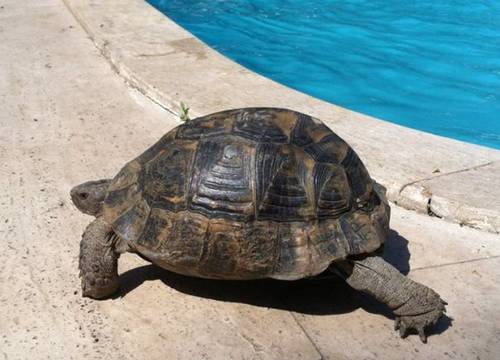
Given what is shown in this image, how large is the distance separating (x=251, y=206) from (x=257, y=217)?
62 millimetres

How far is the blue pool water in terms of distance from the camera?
30.0ft

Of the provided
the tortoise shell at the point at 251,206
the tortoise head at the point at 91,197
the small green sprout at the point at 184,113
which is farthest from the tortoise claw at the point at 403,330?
the small green sprout at the point at 184,113

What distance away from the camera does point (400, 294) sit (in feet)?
10.6

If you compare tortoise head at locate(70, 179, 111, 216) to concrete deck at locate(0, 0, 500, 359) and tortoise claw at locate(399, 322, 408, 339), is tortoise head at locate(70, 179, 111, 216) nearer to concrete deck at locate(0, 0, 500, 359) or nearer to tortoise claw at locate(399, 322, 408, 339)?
concrete deck at locate(0, 0, 500, 359)

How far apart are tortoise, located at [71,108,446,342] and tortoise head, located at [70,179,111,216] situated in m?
0.31

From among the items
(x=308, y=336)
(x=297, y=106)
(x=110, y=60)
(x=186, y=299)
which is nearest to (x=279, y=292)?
(x=308, y=336)

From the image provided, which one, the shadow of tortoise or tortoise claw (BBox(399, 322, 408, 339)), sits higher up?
tortoise claw (BBox(399, 322, 408, 339))

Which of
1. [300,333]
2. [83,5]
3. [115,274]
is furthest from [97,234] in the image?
[83,5]

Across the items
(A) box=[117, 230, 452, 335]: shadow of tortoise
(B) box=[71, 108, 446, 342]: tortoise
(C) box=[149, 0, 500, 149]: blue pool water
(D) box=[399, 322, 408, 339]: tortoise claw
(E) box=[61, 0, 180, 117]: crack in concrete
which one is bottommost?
(C) box=[149, 0, 500, 149]: blue pool water

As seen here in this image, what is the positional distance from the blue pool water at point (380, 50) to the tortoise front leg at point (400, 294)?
5.47 m

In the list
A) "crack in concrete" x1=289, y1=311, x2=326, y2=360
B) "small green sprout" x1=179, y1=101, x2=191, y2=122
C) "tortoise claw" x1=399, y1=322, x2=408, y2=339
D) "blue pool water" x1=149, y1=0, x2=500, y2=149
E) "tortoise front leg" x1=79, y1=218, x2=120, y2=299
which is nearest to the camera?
"crack in concrete" x1=289, y1=311, x2=326, y2=360

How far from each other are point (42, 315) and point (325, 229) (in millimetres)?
1528

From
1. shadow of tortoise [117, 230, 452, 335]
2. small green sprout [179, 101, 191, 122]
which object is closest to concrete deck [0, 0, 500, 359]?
shadow of tortoise [117, 230, 452, 335]

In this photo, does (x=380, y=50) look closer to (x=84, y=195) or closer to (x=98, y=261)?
(x=84, y=195)
